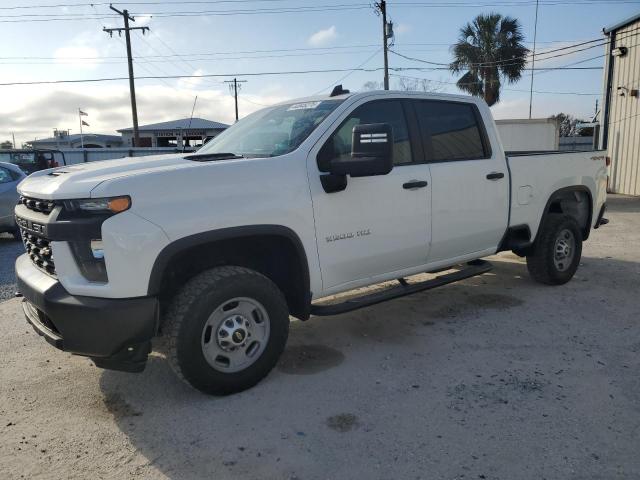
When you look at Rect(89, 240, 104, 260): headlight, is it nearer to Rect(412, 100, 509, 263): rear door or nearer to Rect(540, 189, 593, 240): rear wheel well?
Rect(412, 100, 509, 263): rear door

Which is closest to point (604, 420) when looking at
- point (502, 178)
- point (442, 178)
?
point (442, 178)

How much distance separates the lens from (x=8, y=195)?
9.32m

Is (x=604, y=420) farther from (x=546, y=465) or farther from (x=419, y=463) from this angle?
(x=419, y=463)

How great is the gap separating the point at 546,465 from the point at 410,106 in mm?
2871

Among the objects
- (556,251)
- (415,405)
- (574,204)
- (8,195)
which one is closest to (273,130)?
(415,405)

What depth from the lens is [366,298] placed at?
4.18 metres

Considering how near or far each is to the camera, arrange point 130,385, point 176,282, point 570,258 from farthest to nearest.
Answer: point 570,258
point 130,385
point 176,282

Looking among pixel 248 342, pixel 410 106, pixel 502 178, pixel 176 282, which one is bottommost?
pixel 248 342

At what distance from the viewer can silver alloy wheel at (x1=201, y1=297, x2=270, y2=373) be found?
335cm

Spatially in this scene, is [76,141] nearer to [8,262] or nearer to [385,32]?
[385,32]

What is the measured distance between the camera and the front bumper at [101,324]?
294cm

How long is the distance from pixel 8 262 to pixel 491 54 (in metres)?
27.4

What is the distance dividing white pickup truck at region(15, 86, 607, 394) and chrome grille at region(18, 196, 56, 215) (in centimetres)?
1

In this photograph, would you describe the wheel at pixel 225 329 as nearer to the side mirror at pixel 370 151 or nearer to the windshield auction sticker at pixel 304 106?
the side mirror at pixel 370 151
